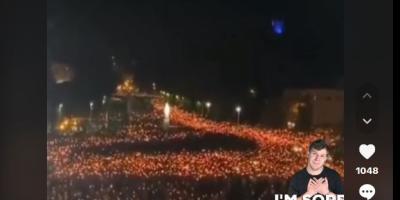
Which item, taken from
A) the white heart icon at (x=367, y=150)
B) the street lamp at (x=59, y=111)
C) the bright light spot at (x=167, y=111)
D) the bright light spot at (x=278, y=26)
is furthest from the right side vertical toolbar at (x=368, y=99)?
the street lamp at (x=59, y=111)

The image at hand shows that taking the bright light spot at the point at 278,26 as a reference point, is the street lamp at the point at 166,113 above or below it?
below

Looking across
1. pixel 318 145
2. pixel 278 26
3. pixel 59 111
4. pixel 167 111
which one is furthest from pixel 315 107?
pixel 59 111

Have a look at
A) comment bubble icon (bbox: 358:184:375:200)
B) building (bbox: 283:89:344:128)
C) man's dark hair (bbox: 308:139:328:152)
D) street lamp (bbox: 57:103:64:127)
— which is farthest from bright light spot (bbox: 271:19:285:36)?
street lamp (bbox: 57:103:64:127)

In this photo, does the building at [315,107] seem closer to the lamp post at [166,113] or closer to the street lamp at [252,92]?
the street lamp at [252,92]

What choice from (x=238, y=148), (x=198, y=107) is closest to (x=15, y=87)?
Answer: (x=198, y=107)

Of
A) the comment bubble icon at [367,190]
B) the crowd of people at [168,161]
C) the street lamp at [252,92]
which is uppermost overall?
the street lamp at [252,92]

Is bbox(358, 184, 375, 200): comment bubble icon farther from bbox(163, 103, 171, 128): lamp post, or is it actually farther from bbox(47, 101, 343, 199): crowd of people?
bbox(163, 103, 171, 128): lamp post
